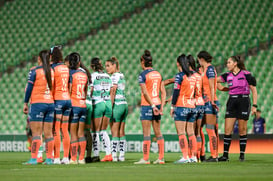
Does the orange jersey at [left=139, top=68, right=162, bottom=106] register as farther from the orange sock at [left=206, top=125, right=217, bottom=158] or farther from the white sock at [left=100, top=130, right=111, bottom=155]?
the white sock at [left=100, top=130, right=111, bottom=155]

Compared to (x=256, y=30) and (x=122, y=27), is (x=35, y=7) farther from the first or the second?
(x=256, y=30)

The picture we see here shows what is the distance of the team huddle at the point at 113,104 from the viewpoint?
38.5ft

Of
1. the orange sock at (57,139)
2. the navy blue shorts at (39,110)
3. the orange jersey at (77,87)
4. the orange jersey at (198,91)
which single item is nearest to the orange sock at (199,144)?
the orange jersey at (198,91)

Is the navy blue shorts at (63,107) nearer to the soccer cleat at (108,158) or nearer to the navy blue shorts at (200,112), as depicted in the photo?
the soccer cleat at (108,158)

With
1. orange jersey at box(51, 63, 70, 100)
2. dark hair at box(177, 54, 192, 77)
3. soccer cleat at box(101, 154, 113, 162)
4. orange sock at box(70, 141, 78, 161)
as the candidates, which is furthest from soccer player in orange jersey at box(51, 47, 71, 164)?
dark hair at box(177, 54, 192, 77)

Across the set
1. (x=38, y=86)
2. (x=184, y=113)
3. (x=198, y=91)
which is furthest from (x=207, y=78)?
(x=38, y=86)

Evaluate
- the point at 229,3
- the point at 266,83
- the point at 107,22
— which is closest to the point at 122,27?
the point at 107,22

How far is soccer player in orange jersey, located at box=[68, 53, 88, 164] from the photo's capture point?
12.3 meters

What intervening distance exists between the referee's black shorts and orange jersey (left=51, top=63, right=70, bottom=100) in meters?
3.75

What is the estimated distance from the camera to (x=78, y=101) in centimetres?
1240

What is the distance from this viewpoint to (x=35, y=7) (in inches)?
1133

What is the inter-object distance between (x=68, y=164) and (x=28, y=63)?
14.5 meters

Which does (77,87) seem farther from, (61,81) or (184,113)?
(184,113)

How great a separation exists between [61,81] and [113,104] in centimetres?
193
